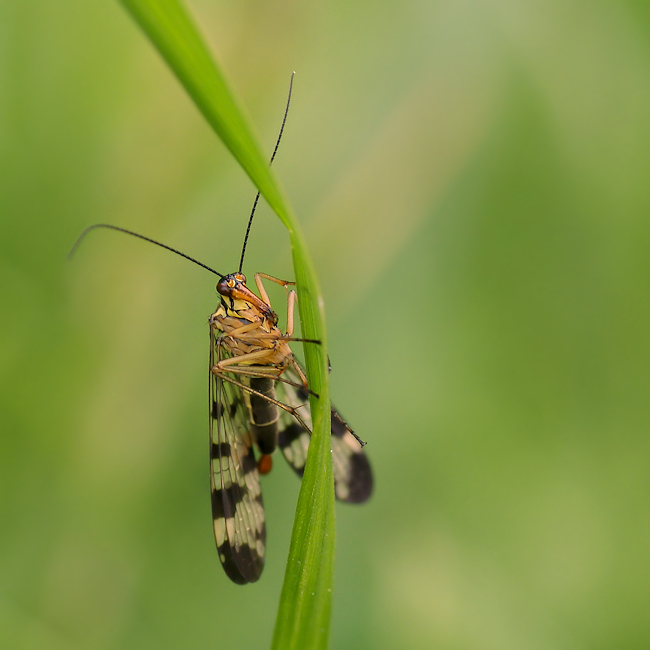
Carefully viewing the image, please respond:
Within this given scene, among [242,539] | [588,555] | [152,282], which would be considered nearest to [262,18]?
[152,282]

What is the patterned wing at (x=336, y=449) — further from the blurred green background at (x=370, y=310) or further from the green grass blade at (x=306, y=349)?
the green grass blade at (x=306, y=349)

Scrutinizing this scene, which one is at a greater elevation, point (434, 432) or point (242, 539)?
point (434, 432)

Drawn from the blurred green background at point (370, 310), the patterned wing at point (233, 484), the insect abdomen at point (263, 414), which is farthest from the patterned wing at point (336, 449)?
the blurred green background at point (370, 310)

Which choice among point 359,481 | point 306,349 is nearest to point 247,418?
point 359,481

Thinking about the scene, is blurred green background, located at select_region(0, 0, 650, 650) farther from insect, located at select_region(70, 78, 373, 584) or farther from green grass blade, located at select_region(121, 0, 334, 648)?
green grass blade, located at select_region(121, 0, 334, 648)

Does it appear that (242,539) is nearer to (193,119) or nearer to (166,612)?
(166,612)

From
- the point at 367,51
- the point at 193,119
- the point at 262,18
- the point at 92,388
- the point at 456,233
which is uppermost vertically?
the point at 367,51

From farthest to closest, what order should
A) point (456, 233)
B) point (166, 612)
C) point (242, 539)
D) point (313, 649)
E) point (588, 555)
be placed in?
point (456, 233), point (588, 555), point (166, 612), point (242, 539), point (313, 649)

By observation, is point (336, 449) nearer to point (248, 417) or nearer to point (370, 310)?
point (248, 417)
